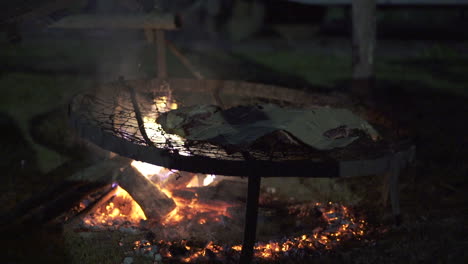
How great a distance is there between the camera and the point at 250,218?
11.3 feet

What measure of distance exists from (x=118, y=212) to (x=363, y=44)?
172 inches

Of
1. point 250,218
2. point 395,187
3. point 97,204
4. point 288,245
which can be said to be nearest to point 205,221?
point 288,245

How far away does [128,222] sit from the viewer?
169 inches

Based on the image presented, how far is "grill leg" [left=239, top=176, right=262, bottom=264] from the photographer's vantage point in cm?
337

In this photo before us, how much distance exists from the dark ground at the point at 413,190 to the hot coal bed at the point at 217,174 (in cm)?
30

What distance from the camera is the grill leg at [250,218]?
11.1ft

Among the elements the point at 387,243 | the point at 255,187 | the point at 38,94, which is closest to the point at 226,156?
the point at 255,187

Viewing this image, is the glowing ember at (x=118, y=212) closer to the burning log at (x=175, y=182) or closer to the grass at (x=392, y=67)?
the burning log at (x=175, y=182)

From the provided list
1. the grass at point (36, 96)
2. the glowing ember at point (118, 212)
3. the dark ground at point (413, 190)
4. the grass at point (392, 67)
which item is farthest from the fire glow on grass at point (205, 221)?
the grass at point (392, 67)

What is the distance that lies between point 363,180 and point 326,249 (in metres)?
1.70

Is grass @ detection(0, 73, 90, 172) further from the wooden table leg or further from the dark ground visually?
the wooden table leg

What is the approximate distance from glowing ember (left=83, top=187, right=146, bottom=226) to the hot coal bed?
0.04ft

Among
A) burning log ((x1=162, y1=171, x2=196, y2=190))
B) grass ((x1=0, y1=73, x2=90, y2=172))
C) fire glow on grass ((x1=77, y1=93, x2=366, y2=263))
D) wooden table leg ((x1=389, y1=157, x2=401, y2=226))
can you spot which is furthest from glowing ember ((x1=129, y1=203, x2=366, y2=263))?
grass ((x1=0, y1=73, x2=90, y2=172))

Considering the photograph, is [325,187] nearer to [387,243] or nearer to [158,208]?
[387,243]
